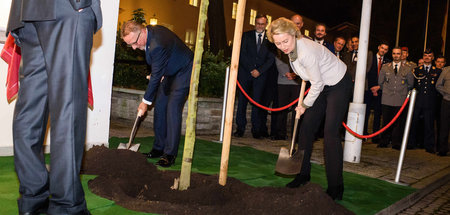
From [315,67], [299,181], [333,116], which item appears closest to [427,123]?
[299,181]

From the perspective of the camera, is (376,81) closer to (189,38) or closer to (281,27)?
(281,27)

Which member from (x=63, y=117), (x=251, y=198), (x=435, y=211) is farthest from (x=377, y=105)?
(x=63, y=117)

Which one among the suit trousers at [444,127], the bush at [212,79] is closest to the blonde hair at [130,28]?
the bush at [212,79]

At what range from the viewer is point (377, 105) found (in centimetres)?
955

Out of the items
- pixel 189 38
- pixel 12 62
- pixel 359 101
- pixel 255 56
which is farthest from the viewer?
pixel 189 38

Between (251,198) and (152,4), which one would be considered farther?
(152,4)

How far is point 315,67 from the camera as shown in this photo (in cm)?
392

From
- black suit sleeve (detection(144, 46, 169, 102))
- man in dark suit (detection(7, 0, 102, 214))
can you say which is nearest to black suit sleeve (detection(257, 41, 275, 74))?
black suit sleeve (detection(144, 46, 169, 102))

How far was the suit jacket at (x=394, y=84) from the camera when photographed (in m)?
8.81

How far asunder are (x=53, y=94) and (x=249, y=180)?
2694 mm

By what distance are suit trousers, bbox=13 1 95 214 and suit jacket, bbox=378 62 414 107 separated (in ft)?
24.6

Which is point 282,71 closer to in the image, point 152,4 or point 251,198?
point 251,198

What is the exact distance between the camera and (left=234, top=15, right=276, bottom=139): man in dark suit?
322 inches

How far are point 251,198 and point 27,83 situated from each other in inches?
69.5
